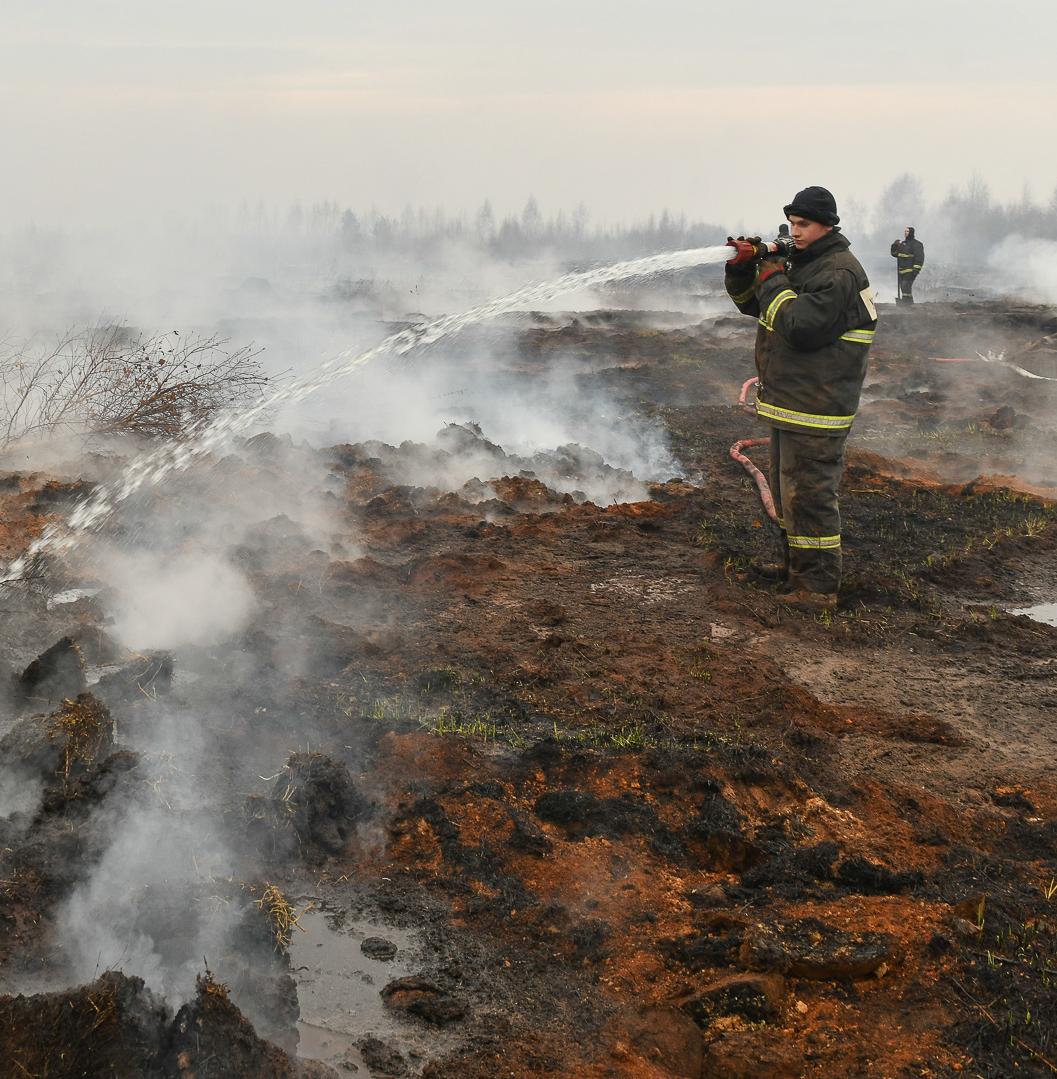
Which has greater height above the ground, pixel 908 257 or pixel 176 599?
pixel 176 599

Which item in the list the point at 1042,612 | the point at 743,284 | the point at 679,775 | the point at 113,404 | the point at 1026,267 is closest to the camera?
the point at 679,775

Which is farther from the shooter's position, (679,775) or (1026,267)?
(1026,267)

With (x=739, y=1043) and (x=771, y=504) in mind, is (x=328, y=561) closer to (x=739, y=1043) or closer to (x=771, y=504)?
(x=771, y=504)

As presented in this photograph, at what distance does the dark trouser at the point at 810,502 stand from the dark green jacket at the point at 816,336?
0.36ft

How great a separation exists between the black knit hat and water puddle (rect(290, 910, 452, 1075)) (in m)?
4.29

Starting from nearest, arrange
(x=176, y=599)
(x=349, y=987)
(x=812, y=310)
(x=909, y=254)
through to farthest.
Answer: (x=349, y=987)
(x=812, y=310)
(x=176, y=599)
(x=909, y=254)

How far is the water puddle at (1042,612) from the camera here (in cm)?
646

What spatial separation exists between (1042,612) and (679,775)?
3.74 m

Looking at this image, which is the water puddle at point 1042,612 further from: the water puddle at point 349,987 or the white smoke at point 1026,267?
the white smoke at point 1026,267

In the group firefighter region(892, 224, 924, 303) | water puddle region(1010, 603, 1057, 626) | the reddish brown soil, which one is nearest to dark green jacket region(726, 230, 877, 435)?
the reddish brown soil

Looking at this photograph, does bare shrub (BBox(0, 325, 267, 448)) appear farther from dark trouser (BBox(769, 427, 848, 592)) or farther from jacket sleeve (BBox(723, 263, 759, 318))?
dark trouser (BBox(769, 427, 848, 592))

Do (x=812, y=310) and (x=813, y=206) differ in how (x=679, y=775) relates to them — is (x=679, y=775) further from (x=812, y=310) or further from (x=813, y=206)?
(x=813, y=206)

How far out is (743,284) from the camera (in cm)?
631

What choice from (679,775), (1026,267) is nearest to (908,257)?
(679,775)
